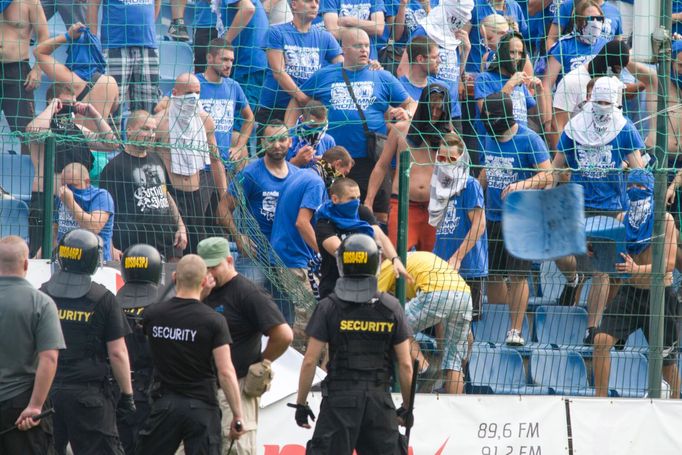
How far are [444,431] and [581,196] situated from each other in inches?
83.1

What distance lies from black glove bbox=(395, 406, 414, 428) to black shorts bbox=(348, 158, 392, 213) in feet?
9.87

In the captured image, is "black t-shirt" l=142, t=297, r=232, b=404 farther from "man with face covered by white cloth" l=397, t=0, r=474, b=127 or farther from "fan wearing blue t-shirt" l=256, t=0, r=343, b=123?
"man with face covered by white cloth" l=397, t=0, r=474, b=127

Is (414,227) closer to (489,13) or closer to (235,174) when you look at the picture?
(235,174)

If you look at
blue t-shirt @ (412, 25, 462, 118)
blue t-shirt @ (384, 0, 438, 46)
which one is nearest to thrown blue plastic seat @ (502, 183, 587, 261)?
blue t-shirt @ (412, 25, 462, 118)

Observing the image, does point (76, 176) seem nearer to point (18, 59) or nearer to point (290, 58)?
point (18, 59)

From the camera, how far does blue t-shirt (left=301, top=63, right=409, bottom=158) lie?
1145 cm

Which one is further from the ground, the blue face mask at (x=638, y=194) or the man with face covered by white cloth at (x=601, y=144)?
the man with face covered by white cloth at (x=601, y=144)

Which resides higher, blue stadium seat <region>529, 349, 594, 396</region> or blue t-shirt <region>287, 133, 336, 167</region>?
blue t-shirt <region>287, 133, 336, 167</region>

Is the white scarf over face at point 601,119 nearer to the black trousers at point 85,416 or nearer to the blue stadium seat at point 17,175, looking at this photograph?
the blue stadium seat at point 17,175

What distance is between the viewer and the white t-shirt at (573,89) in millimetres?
11602

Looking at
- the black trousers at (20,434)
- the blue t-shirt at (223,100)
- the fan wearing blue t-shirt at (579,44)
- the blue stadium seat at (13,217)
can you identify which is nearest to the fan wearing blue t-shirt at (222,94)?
the blue t-shirt at (223,100)

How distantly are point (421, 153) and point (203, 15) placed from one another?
3.10 meters

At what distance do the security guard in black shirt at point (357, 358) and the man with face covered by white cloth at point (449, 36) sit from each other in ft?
13.2

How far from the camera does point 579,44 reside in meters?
12.8
